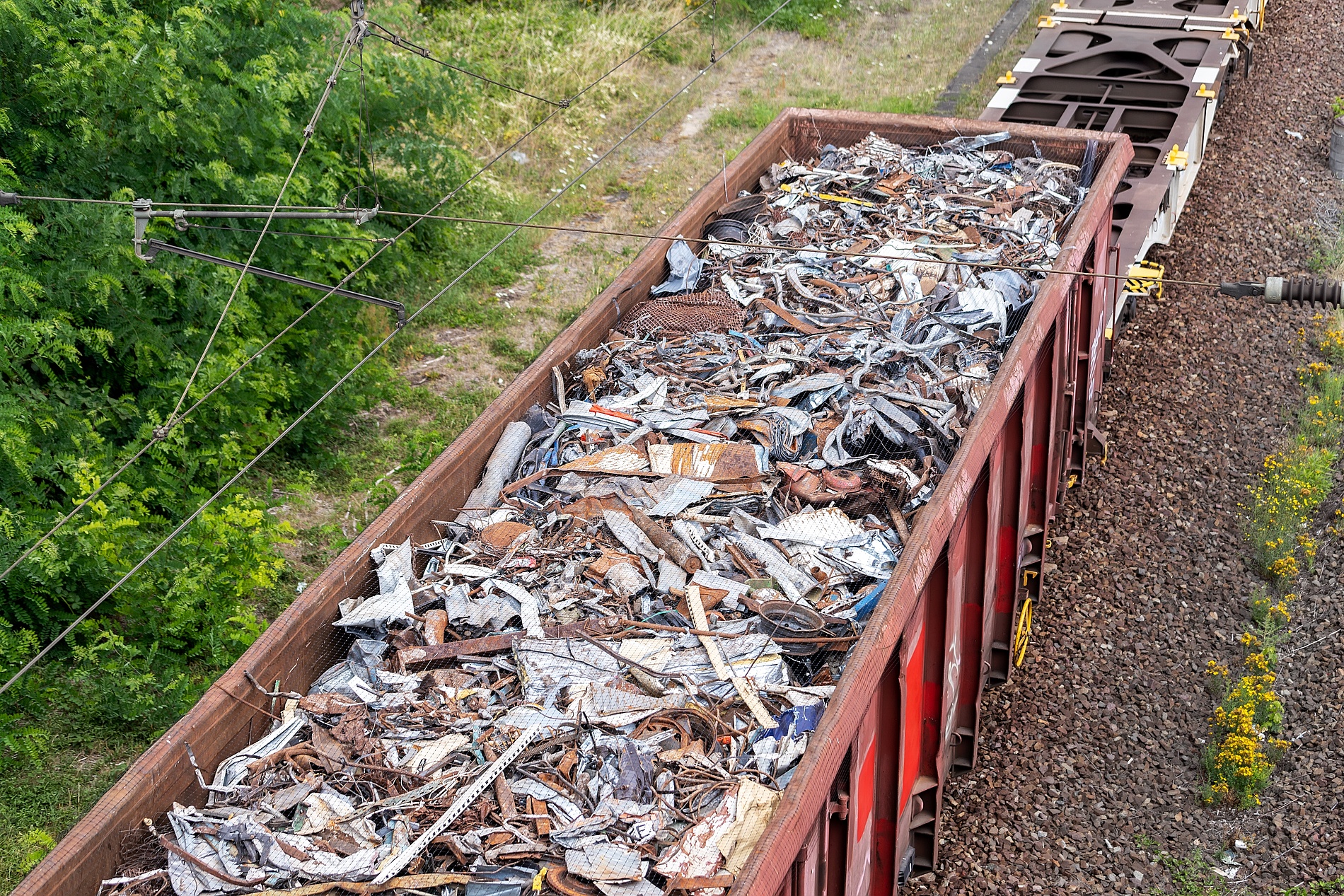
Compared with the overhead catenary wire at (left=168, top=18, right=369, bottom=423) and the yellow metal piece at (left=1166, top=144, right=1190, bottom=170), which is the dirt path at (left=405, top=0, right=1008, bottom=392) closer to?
the overhead catenary wire at (left=168, top=18, right=369, bottom=423)

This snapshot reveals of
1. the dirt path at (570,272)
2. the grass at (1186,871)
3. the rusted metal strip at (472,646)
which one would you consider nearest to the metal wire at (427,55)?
the dirt path at (570,272)

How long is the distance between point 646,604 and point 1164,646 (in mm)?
3667

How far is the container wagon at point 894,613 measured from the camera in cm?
399

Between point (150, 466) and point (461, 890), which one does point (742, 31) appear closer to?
point (150, 466)

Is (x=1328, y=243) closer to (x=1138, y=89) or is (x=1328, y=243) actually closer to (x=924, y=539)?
(x=1138, y=89)

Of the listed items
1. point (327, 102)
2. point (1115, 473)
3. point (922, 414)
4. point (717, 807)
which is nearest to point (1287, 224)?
point (1115, 473)

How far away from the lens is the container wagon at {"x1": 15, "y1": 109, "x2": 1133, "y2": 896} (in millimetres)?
3988

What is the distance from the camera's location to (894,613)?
14.7 feet

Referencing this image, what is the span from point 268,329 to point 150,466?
4.54ft

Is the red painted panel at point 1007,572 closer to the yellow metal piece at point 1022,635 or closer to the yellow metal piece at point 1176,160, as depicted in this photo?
the yellow metal piece at point 1022,635

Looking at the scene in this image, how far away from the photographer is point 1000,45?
590 inches

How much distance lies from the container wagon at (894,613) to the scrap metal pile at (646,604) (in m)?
0.14

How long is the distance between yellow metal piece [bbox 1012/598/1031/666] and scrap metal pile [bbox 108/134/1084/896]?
1625mm

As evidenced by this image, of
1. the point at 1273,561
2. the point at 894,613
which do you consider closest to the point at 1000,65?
the point at 1273,561
